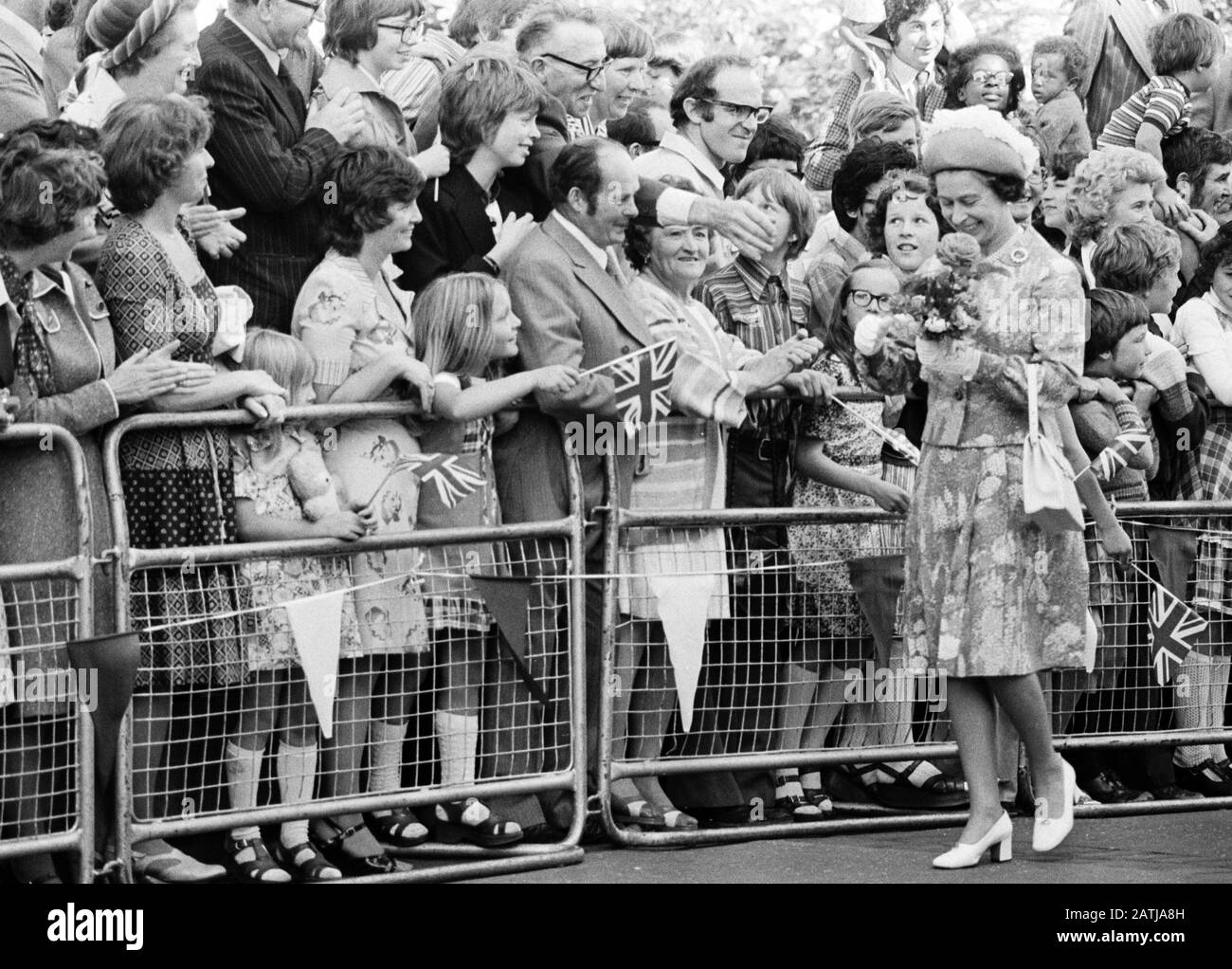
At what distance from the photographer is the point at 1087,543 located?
332 inches

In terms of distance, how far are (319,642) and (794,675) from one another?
1.92 metres

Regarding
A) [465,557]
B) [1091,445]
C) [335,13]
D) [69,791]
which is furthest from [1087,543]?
[69,791]

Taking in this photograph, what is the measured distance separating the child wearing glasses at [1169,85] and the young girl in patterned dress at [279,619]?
510cm

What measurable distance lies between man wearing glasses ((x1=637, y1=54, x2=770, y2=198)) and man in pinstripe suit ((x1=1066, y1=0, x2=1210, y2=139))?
3.48 metres

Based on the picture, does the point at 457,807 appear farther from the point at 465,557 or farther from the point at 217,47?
the point at 217,47

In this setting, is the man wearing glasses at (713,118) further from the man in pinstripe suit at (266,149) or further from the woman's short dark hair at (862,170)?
the man in pinstripe suit at (266,149)

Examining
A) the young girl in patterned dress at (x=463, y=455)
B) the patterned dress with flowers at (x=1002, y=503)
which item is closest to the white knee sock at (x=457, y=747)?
the young girl in patterned dress at (x=463, y=455)

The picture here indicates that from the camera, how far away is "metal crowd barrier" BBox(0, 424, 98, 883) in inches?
253

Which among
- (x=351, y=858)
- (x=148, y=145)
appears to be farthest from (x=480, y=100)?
(x=351, y=858)

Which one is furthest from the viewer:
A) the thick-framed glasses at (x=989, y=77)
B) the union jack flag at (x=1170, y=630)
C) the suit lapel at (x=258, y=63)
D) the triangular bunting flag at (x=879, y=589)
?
Answer: the thick-framed glasses at (x=989, y=77)

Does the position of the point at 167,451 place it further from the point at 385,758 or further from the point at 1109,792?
the point at 1109,792

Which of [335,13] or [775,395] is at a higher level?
[335,13]

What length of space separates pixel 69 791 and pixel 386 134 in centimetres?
249

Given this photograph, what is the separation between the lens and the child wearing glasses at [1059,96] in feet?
35.4
